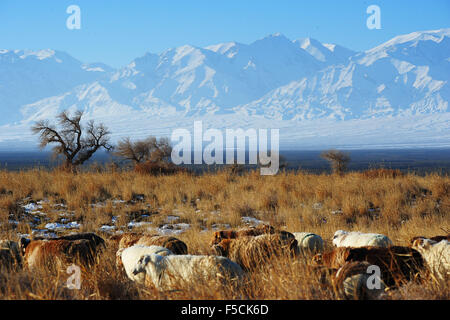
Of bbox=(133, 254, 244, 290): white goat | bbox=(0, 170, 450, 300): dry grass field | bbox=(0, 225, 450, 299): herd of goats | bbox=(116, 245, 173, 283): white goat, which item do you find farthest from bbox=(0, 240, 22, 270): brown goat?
bbox=(133, 254, 244, 290): white goat

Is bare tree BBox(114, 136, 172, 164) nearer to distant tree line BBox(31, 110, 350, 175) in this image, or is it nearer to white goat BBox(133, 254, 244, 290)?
distant tree line BBox(31, 110, 350, 175)

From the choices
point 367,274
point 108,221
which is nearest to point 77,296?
point 367,274

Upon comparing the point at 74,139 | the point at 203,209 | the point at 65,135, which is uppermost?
the point at 65,135

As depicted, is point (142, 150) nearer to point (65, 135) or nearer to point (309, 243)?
point (65, 135)

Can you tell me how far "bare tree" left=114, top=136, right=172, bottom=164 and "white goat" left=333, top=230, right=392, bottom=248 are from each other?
1156 inches

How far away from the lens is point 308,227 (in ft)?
25.4

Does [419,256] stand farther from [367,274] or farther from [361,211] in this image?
[361,211]

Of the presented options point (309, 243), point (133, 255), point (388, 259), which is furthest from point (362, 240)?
point (133, 255)

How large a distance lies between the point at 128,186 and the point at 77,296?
7.92 m

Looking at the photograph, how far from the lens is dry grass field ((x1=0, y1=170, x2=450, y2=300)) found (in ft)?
15.9

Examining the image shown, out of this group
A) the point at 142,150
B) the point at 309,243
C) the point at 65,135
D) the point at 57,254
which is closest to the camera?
the point at 57,254

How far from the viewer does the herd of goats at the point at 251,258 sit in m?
3.34

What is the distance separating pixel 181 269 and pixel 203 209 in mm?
5803

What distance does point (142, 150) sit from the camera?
123ft
